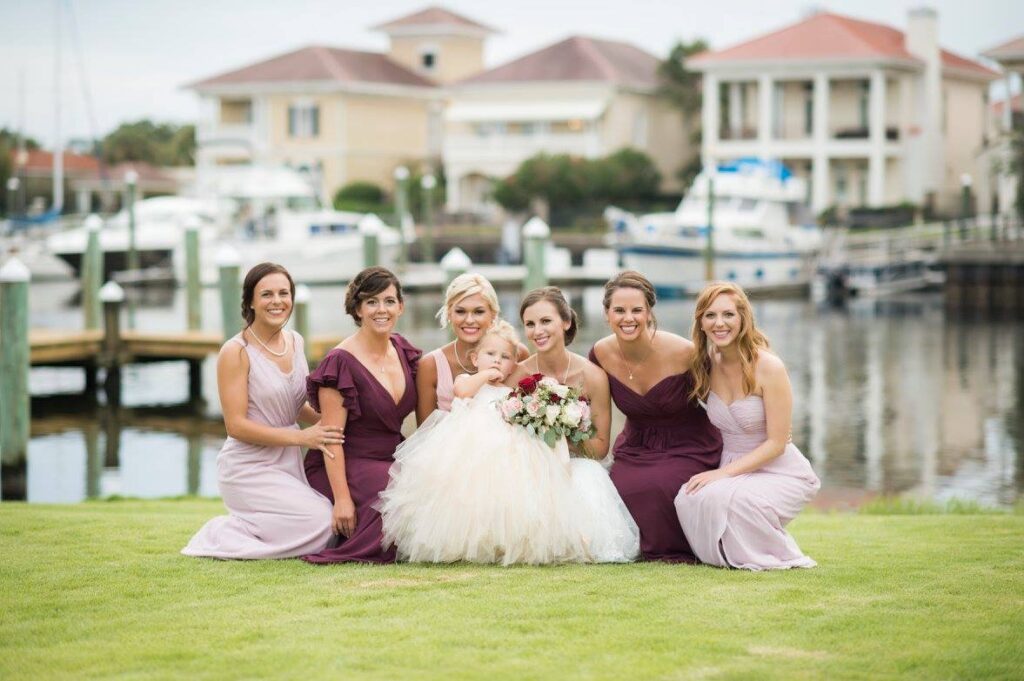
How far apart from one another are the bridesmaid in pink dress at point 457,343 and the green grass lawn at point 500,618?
0.95 metres

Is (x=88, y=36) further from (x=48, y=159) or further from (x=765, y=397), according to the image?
(x=765, y=397)

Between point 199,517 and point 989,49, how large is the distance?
42800mm

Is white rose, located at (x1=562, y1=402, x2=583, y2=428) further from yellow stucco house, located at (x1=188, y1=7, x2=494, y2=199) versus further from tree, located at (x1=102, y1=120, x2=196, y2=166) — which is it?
tree, located at (x1=102, y1=120, x2=196, y2=166)

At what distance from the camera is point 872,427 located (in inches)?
771

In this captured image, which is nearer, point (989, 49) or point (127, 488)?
point (127, 488)

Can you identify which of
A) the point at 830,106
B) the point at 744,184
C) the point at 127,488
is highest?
the point at 830,106

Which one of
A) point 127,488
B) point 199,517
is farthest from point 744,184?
point 199,517

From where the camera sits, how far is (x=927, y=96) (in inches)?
2146

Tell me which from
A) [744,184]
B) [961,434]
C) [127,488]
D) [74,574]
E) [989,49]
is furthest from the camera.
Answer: [989,49]

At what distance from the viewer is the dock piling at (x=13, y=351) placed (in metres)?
14.1

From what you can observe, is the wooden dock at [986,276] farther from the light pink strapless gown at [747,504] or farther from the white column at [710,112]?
the light pink strapless gown at [747,504]

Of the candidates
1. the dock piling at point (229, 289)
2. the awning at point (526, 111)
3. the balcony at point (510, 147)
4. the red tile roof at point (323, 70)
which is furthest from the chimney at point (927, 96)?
the dock piling at point (229, 289)

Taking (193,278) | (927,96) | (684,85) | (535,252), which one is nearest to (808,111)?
(927,96)

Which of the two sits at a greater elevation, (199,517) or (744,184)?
(744,184)
